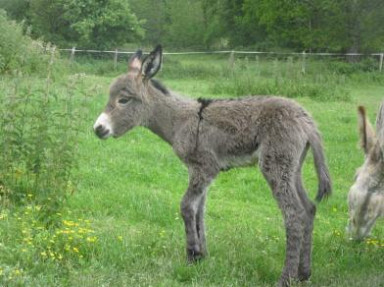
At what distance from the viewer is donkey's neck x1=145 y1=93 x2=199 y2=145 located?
5.87 m

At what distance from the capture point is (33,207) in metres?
6.33

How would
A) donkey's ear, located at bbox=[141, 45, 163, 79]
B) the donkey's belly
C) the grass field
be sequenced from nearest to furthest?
the grass field
the donkey's belly
donkey's ear, located at bbox=[141, 45, 163, 79]

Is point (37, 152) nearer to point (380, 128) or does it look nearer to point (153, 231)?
point (153, 231)

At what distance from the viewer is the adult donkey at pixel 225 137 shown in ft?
17.4

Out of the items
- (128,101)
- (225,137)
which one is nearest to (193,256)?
(225,137)

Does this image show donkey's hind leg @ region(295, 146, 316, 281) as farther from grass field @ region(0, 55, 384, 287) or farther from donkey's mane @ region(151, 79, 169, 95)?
donkey's mane @ region(151, 79, 169, 95)

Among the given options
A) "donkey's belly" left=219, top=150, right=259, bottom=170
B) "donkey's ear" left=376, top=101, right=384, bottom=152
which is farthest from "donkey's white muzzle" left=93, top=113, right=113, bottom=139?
"donkey's ear" left=376, top=101, right=384, bottom=152

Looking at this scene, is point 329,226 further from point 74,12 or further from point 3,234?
point 74,12

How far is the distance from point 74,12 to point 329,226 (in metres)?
35.9

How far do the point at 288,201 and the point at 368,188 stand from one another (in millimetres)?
679

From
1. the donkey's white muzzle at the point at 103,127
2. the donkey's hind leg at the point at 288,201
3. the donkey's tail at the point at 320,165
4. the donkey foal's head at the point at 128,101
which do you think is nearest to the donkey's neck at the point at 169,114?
the donkey foal's head at the point at 128,101

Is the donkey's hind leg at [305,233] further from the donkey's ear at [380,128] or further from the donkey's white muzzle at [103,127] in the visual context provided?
the donkey's white muzzle at [103,127]

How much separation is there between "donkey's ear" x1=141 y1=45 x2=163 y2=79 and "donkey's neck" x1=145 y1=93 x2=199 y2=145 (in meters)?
0.26

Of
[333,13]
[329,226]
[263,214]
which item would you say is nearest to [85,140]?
[263,214]
